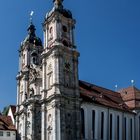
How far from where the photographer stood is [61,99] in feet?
204

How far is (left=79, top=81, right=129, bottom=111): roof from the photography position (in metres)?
68.8

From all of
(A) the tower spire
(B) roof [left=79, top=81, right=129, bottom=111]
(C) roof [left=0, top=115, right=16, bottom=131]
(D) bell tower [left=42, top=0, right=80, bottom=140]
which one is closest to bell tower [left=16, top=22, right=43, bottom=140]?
(C) roof [left=0, top=115, right=16, bottom=131]

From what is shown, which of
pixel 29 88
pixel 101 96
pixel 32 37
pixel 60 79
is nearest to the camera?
pixel 60 79

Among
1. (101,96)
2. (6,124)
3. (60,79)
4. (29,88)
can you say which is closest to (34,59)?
(29,88)

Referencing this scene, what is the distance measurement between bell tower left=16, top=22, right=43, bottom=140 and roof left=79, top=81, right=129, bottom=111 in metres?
7.82

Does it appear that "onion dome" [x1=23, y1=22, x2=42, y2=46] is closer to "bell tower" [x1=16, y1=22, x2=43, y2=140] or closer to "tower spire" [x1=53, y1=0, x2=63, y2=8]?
"bell tower" [x1=16, y1=22, x2=43, y2=140]

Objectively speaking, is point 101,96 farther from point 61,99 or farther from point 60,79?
point 61,99

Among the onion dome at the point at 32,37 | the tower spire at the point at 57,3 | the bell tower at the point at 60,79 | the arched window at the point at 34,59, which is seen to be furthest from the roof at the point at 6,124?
the tower spire at the point at 57,3

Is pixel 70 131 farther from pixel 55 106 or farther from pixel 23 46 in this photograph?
pixel 23 46

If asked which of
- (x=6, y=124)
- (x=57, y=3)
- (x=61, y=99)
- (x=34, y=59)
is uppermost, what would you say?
(x=57, y=3)

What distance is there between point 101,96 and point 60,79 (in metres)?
12.1

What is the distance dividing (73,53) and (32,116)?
1246 cm

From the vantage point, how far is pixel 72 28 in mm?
69500

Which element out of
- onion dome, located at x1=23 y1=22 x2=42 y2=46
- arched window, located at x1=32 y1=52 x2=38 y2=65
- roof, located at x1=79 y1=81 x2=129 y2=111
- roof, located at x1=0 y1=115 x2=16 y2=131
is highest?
onion dome, located at x1=23 y1=22 x2=42 y2=46
